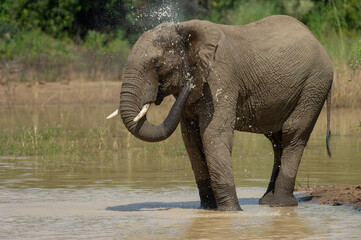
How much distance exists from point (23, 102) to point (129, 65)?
51.4ft

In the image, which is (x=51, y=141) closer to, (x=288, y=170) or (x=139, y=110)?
(x=288, y=170)

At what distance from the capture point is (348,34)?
25.4 metres

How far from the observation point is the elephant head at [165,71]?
8.55 m

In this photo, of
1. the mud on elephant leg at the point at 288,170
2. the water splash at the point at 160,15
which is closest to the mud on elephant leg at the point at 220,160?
the mud on elephant leg at the point at 288,170

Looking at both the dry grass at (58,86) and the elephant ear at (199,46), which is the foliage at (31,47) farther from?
the elephant ear at (199,46)

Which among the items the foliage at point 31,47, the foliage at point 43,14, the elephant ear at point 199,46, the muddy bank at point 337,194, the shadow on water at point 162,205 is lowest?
the shadow on water at point 162,205

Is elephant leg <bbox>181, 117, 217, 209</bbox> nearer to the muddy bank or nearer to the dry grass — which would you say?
the muddy bank

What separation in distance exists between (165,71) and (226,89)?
26.1 inches

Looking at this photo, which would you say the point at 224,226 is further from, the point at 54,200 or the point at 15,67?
the point at 15,67

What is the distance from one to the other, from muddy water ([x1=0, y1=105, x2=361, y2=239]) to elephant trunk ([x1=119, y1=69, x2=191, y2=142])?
0.86 meters

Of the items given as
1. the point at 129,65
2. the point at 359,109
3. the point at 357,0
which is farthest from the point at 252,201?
the point at 357,0

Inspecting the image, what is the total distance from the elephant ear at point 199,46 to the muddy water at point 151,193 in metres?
1.38

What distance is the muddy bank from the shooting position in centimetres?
952

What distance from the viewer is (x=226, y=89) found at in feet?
29.4
